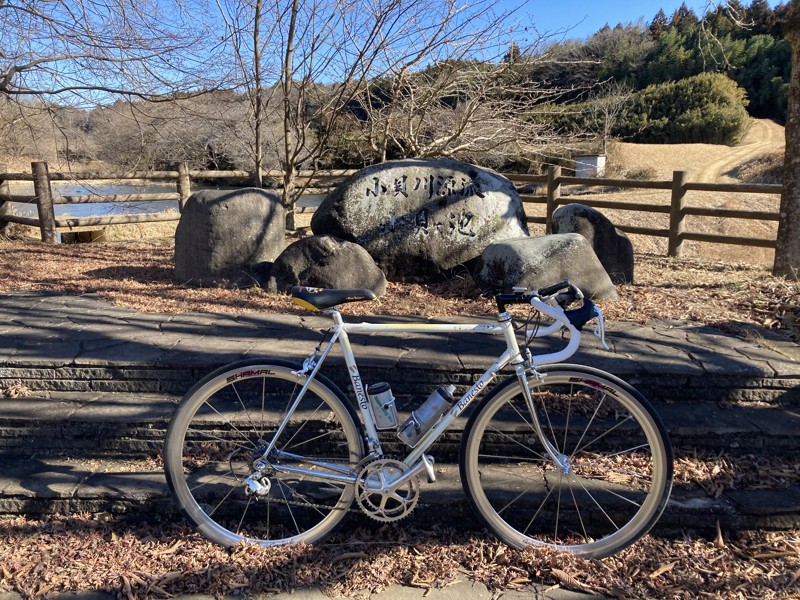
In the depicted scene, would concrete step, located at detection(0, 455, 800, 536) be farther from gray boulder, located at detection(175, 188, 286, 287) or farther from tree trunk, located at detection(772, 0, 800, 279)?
tree trunk, located at detection(772, 0, 800, 279)

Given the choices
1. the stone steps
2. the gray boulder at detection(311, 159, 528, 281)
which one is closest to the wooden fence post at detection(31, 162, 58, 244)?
the gray boulder at detection(311, 159, 528, 281)

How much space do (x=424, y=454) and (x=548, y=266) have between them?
123 inches

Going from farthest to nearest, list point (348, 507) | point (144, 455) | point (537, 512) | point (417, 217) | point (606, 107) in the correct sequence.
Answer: point (606, 107)
point (417, 217)
point (144, 455)
point (537, 512)
point (348, 507)

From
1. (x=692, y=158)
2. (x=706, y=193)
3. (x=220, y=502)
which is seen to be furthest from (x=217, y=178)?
(x=692, y=158)

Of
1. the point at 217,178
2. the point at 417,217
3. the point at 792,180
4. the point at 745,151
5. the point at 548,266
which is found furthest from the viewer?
the point at 745,151

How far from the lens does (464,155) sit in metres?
9.55

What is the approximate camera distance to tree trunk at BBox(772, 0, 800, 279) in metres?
6.10

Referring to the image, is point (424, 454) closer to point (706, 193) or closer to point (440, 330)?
point (440, 330)

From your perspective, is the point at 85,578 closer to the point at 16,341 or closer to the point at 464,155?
the point at 16,341

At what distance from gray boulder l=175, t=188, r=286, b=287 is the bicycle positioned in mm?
2951

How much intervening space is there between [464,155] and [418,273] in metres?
3.94

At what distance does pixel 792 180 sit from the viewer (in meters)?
6.18

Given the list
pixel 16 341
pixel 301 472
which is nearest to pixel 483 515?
pixel 301 472

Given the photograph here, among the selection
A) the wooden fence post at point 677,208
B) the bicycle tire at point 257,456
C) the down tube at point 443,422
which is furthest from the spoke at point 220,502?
the wooden fence post at point 677,208
